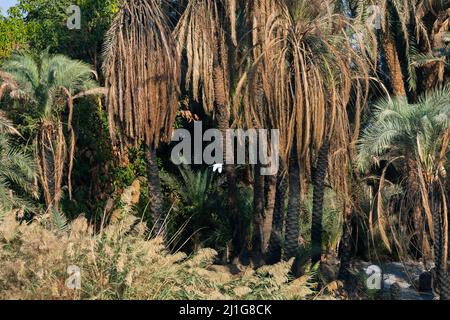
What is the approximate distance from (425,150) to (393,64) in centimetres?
831

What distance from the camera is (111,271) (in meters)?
10.1

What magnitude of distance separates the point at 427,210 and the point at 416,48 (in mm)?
11606

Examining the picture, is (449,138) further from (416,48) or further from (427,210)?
(416,48)

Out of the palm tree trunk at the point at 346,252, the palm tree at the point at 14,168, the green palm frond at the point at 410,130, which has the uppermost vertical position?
the green palm frond at the point at 410,130

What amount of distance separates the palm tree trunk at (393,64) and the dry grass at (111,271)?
13.8 meters

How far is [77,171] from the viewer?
2202cm

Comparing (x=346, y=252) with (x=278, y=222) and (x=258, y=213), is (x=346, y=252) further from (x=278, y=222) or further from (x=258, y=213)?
(x=258, y=213)

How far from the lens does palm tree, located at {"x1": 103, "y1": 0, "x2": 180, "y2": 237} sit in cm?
1606

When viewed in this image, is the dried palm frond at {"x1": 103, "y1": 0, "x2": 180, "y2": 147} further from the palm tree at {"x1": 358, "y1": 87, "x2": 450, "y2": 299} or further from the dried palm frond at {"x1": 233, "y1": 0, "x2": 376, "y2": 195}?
the palm tree at {"x1": 358, "y1": 87, "x2": 450, "y2": 299}

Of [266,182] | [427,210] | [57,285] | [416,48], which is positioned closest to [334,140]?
[427,210]

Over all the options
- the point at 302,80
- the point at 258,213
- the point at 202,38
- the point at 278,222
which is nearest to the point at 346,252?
the point at 278,222

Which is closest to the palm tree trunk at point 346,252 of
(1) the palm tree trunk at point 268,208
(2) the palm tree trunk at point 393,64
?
(1) the palm tree trunk at point 268,208

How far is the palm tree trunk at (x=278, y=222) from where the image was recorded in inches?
675

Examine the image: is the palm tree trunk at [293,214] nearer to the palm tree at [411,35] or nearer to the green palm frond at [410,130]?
the green palm frond at [410,130]
